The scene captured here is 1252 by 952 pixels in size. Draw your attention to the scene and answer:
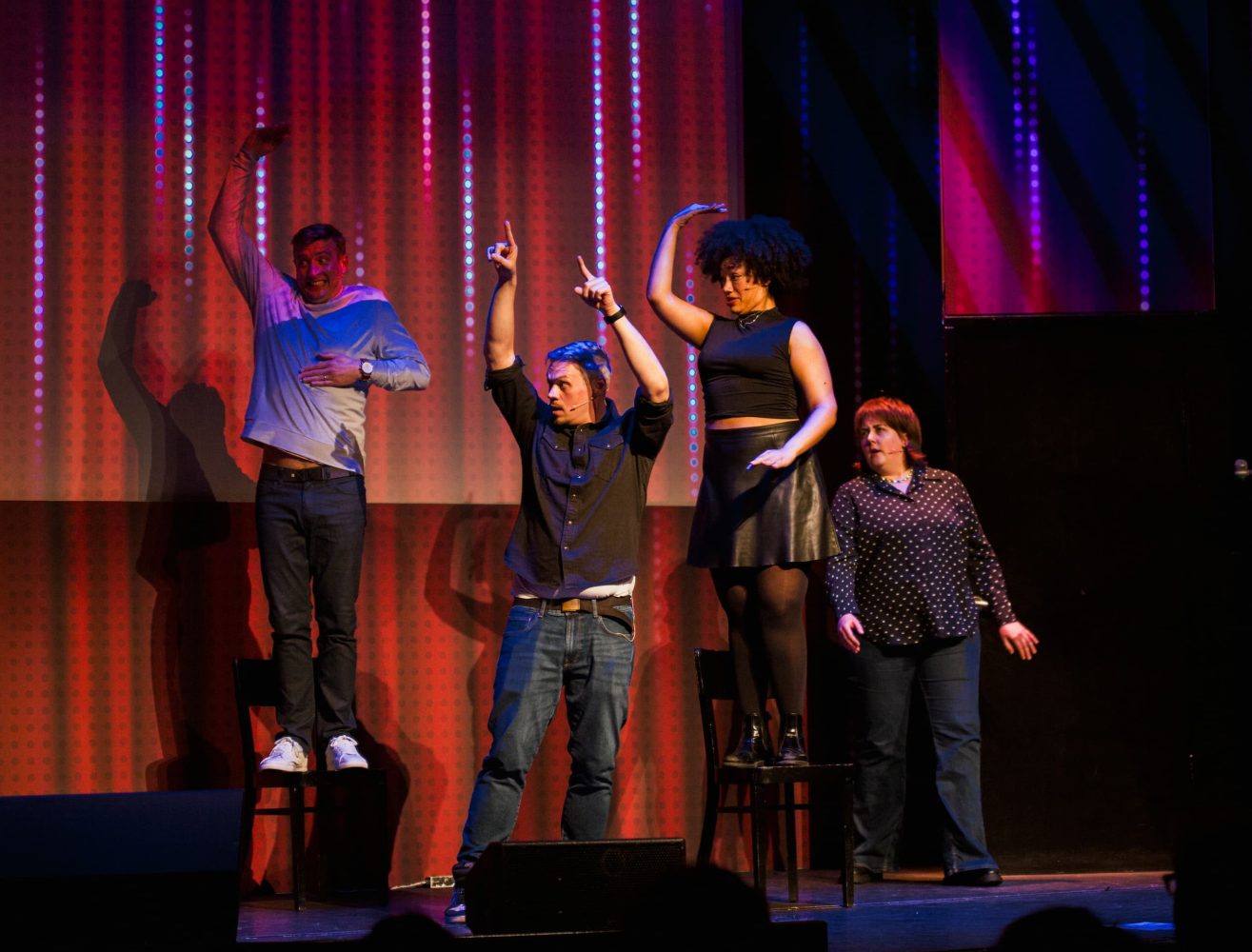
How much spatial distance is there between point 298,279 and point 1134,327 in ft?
9.68

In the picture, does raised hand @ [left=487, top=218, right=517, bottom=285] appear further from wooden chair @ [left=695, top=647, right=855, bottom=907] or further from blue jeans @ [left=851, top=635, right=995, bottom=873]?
blue jeans @ [left=851, top=635, right=995, bottom=873]

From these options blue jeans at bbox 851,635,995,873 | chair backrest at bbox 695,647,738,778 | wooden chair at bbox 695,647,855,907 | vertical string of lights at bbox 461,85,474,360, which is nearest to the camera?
wooden chair at bbox 695,647,855,907

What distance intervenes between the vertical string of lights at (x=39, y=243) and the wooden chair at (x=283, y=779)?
1163 millimetres

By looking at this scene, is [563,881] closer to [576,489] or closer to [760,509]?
[576,489]

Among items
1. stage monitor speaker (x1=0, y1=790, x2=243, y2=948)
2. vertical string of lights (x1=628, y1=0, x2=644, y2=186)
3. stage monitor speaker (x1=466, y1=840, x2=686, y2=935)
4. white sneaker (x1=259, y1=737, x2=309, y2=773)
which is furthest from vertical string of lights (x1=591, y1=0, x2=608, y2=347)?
stage monitor speaker (x1=0, y1=790, x2=243, y2=948)

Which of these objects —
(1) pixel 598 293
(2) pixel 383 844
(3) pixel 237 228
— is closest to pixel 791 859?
(2) pixel 383 844

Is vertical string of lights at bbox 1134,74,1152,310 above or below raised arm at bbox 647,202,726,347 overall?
above

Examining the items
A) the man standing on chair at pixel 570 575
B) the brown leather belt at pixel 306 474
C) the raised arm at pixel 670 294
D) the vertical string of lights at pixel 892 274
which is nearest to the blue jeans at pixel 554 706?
the man standing on chair at pixel 570 575

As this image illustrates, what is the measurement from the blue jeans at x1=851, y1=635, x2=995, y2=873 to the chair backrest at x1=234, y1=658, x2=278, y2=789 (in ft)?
6.35

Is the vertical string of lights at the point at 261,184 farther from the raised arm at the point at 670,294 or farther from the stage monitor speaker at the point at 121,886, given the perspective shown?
the stage monitor speaker at the point at 121,886

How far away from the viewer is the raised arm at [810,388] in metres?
4.28

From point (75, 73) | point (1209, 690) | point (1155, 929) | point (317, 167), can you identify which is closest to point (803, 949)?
point (1155, 929)

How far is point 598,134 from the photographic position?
571 cm

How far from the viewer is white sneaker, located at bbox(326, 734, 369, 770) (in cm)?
463
